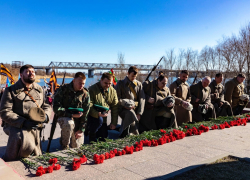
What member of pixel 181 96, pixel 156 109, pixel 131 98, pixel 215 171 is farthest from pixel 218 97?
pixel 215 171

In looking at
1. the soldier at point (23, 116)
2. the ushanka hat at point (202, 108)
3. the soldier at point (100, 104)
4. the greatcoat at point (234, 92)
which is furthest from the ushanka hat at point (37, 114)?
the greatcoat at point (234, 92)

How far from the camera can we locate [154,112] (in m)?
6.84

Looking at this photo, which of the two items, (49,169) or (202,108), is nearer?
(49,169)

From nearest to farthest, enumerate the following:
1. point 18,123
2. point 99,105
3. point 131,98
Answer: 1. point 18,123
2. point 99,105
3. point 131,98

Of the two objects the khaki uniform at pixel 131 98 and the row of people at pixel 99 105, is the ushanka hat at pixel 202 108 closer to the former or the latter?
the row of people at pixel 99 105

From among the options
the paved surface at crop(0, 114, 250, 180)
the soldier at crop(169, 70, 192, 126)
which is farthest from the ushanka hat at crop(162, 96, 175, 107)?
the paved surface at crop(0, 114, 250, 180)

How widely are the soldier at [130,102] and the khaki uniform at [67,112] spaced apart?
1.28m

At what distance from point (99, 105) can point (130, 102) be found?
875 millimetres

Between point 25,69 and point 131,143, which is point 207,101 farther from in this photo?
point 25,69

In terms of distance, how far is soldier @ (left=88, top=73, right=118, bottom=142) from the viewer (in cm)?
541

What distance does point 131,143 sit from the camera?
510cm

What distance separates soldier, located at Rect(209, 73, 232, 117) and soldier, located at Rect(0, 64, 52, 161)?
6.34 meters

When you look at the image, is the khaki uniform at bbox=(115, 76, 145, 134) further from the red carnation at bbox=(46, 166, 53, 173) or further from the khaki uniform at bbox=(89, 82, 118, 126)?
the red carnation at bbox=(46, 166, 53, 173)

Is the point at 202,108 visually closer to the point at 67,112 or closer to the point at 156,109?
the point at 156,109
